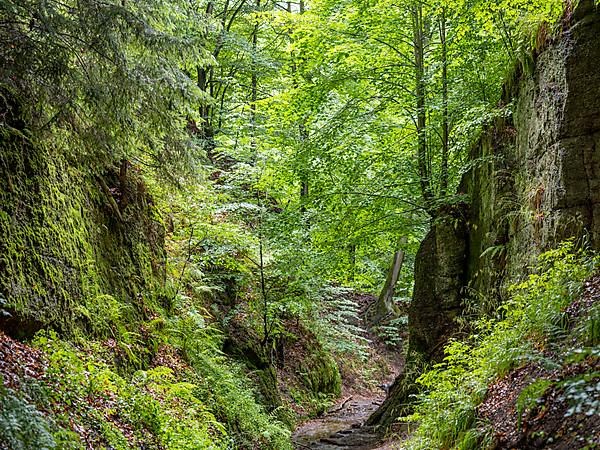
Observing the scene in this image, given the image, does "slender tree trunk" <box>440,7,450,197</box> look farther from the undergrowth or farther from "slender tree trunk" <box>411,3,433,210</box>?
the undergrowth

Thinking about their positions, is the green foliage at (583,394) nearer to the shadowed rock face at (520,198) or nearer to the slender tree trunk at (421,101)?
the shadowed rock face at (520,198)

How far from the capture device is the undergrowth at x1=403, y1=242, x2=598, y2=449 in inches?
213

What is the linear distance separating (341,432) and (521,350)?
24.4ft

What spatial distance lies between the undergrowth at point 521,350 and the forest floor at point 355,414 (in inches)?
110

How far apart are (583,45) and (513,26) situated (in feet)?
7.78

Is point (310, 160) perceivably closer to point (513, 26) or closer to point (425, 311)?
point (425, 311)

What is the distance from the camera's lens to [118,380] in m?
6.64

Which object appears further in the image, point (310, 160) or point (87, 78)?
point (310, 160)

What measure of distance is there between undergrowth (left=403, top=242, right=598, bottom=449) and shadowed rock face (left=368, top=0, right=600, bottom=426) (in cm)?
74

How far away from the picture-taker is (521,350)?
19.3 ft

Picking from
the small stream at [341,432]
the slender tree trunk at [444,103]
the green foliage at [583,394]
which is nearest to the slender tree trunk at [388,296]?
the small stream at [341,432]

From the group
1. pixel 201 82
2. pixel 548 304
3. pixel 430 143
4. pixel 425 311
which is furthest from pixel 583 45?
pixel 201 82

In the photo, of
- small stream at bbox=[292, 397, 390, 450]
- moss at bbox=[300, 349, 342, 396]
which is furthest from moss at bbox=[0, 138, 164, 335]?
moss at bbox=[300, 349, 342, 396]

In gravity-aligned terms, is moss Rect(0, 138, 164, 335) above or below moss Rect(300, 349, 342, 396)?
above
